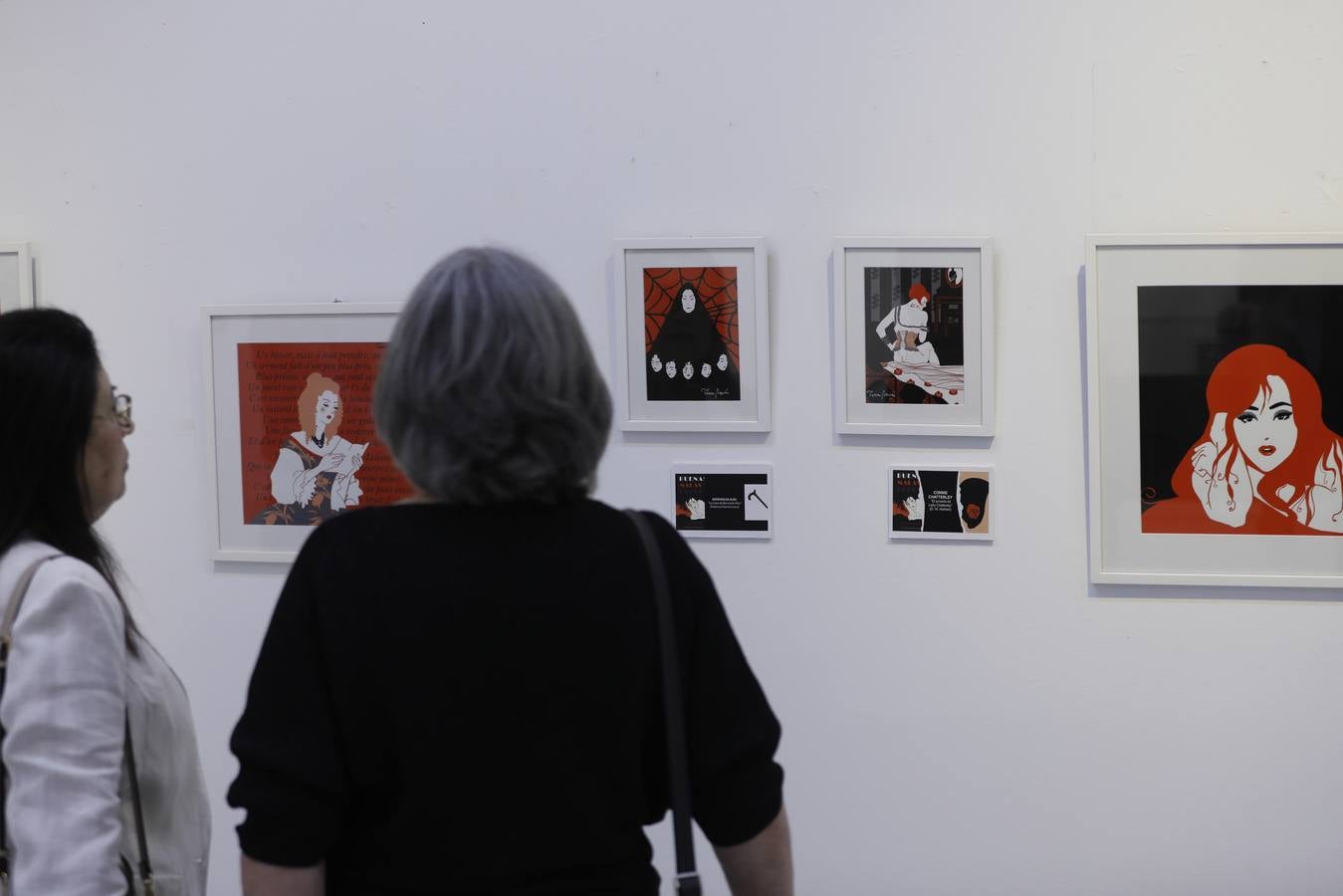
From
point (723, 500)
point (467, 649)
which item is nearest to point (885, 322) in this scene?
point (723, 500)

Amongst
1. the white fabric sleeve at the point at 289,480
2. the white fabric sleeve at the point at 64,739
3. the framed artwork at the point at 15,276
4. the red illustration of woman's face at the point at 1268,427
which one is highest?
the framed artwork at the point at 15,276

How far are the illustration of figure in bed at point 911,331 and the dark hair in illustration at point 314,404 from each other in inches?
45.1

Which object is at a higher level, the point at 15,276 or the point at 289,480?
the point at 15,276

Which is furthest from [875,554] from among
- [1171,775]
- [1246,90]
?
[1246,90]

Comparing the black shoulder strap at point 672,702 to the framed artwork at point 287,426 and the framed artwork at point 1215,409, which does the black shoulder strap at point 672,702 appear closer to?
the framed artwork at point 1215,409

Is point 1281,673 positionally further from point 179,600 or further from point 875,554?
point 179,600

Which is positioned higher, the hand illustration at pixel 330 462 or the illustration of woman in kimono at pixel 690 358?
the illustration of woman in kimono at pixel 690 358

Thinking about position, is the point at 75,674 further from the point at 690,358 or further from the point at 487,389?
the point at 690,358

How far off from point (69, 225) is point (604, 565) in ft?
6.56

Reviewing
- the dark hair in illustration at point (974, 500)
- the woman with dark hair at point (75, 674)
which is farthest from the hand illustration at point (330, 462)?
the dark hair in illustration at point (974, 500)

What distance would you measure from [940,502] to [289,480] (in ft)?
4.51

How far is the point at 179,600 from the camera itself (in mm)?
2602

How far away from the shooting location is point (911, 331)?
232cm

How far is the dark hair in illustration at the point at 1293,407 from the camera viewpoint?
2.23 meters
